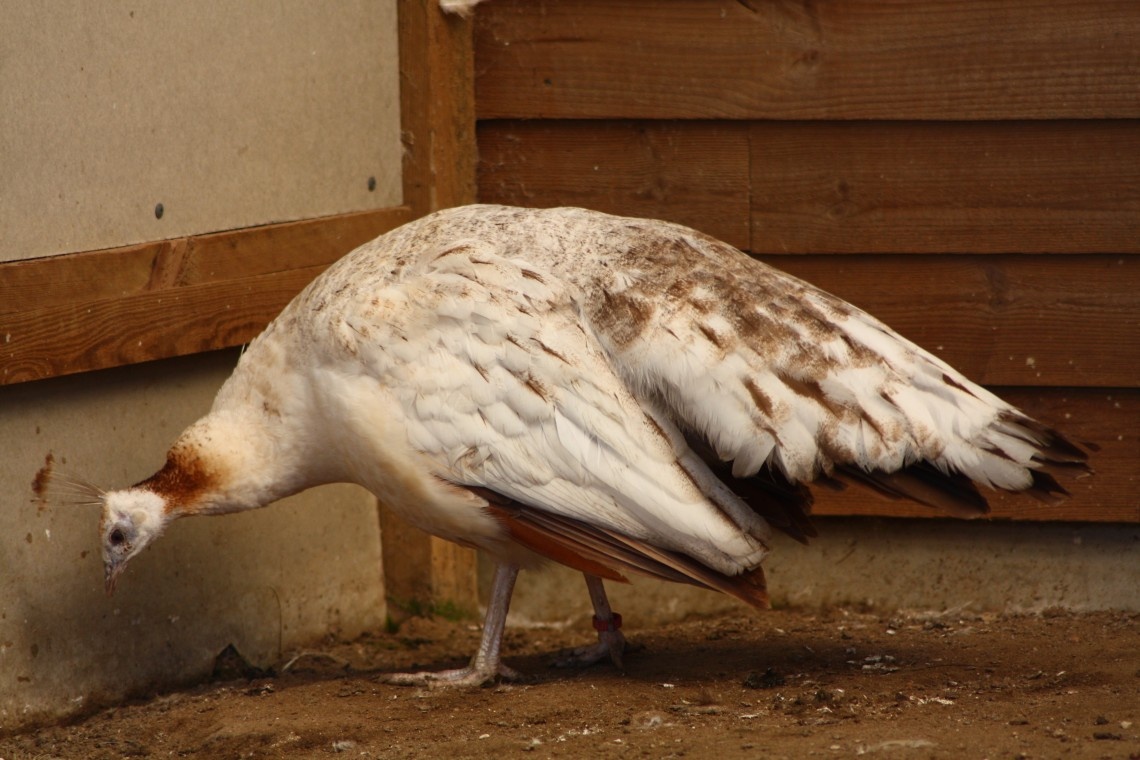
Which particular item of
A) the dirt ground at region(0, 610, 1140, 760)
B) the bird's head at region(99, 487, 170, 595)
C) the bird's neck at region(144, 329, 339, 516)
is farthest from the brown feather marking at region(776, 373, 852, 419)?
the bird's head at region(99, 487, 170, 595)

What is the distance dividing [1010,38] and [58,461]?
2.90 metres

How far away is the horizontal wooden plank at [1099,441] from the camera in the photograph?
4.09m

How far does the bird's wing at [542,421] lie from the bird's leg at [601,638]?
66cm

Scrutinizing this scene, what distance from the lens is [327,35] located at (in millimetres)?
4152

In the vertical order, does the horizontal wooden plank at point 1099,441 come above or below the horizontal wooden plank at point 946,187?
below

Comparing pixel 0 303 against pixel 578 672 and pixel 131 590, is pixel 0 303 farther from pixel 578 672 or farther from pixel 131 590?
pixel 578 672

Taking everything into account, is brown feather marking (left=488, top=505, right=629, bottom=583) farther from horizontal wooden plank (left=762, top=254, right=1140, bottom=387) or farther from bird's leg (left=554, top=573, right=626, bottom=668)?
horizontal wooden plank (left=762, top=254, right=1140, bottom=387)

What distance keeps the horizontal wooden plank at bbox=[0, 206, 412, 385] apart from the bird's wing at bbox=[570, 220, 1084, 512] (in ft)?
3.72

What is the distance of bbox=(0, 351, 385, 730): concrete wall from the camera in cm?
356

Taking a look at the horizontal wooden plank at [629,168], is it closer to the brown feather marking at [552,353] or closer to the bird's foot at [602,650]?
the brown feather marking at [552,353]

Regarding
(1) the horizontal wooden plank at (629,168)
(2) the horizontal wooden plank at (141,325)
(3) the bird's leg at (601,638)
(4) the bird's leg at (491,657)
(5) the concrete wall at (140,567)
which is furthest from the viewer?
(1) the horizontal wooden plank at (629,168)

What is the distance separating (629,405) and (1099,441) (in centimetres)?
165

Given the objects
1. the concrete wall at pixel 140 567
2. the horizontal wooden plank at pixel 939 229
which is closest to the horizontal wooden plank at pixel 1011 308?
the horizontal wooden plank at pixel 939 229

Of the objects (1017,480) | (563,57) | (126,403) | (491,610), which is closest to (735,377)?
(1017,480)
